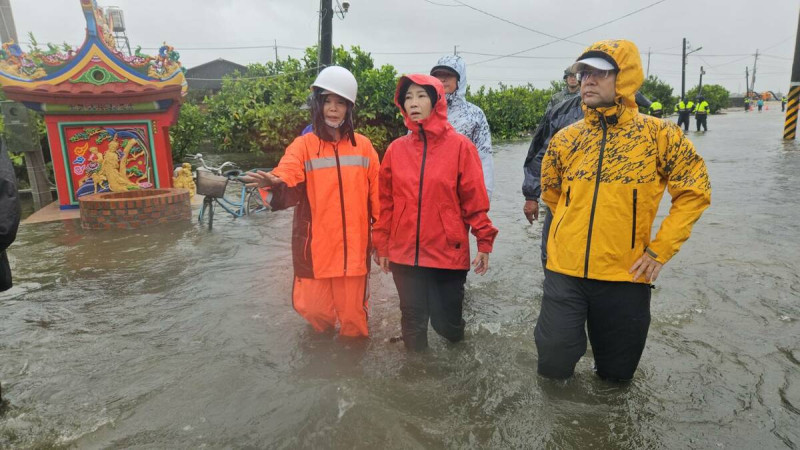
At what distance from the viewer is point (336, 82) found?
3.19 m

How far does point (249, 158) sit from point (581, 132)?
1493 cm

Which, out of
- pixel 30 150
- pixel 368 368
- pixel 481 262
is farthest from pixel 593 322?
pixel 30 150

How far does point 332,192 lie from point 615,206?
171 cm

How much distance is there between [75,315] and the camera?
172 inches

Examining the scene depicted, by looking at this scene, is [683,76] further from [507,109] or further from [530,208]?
[530,208]

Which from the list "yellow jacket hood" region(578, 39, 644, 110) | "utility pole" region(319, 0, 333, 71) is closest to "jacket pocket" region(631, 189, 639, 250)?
"yellow jacket hood" region(578, 39, 644, 110)

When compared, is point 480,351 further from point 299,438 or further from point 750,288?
point 750,288

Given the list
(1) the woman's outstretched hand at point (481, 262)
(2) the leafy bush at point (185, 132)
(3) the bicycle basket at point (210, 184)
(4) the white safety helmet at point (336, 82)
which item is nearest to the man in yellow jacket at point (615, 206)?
(1) the woman's outstretched hand at point (481, 262)

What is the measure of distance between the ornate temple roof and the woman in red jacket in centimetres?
719

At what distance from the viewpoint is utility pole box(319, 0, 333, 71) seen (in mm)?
10906

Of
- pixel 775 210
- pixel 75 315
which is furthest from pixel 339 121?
pixel 775 210

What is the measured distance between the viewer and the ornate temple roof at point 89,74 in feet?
26.8

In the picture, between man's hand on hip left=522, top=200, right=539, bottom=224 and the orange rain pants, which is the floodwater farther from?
man's hand on hip left=522, top=200, right=539, bottom=224

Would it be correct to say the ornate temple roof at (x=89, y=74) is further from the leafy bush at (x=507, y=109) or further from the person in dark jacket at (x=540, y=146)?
the leafy bush at (x=507, y=109)
